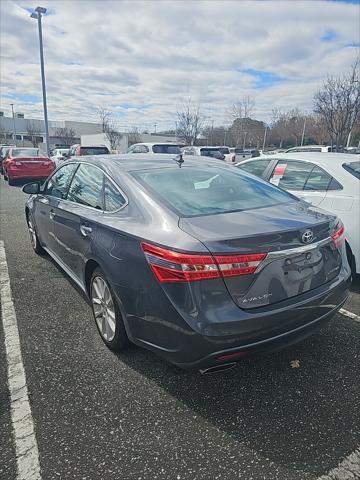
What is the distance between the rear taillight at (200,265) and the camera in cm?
→ 191

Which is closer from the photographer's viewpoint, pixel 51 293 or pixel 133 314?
pixel 133 314

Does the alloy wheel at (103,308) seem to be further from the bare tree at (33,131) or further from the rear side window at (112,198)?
the bare tree at (33,131)

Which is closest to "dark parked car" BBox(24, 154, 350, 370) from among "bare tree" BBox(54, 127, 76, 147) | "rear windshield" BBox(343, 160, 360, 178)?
"rear windshield" BBox(343, 160, 360, 178)

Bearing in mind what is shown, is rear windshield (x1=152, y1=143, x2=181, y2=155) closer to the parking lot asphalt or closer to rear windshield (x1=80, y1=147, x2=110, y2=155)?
rear windshield (x1=80, y1=147, x2=110, y2=155)

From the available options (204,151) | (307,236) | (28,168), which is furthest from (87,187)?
(204,151)

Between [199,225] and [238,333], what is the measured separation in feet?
2.25

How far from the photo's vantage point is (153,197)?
2.46m

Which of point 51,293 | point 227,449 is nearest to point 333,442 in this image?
point 227,449

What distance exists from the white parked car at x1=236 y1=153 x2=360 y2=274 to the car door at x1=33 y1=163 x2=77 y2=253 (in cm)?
283

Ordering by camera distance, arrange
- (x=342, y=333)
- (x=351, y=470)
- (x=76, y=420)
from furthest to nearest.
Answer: (x=342, y=333), (x=76, y=420), (x=351, y=470)

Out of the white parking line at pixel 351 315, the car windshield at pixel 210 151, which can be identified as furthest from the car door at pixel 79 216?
the car windshield at pixel 210 151

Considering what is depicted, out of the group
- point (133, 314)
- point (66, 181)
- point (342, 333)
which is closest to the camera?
point (133, 314)

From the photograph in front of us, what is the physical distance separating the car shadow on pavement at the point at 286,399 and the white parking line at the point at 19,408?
0.75 metres

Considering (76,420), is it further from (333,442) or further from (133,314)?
(333,442)
